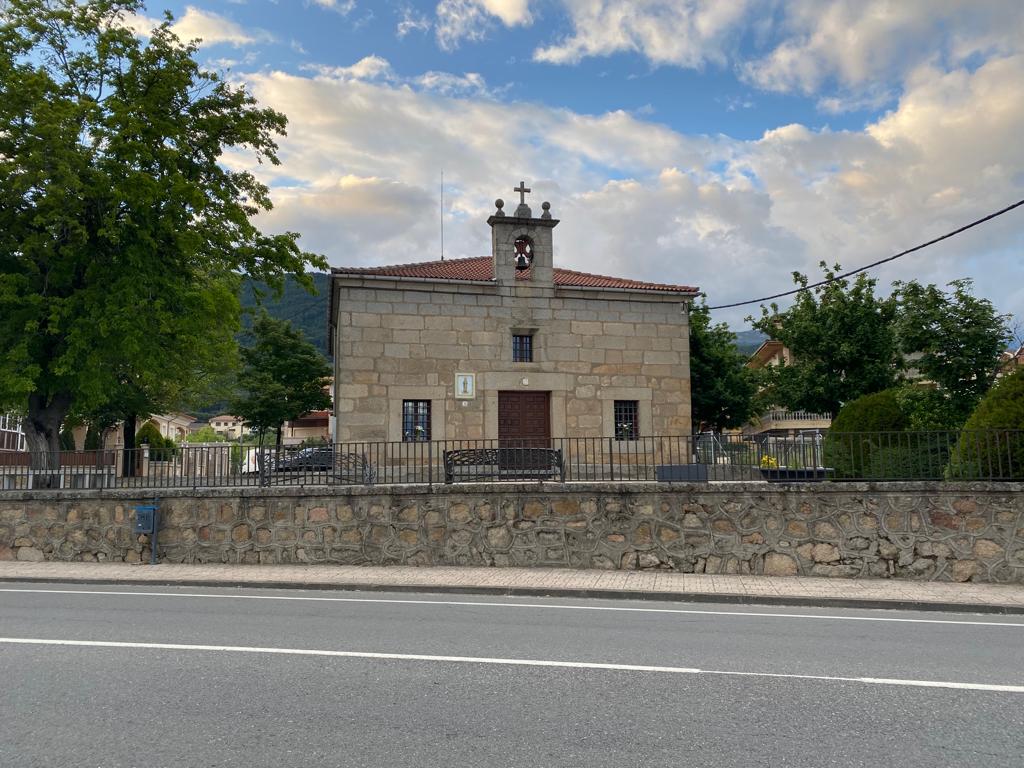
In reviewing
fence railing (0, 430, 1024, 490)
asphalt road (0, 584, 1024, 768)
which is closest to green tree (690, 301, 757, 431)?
fence railing (0, 430, 1024, 490)

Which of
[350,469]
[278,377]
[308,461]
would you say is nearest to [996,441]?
[350,469]

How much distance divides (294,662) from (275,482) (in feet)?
26.1

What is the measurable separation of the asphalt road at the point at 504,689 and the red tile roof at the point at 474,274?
53.6ft

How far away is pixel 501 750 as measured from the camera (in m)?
4.19

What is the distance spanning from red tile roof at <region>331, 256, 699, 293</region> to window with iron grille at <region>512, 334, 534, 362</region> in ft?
6.50

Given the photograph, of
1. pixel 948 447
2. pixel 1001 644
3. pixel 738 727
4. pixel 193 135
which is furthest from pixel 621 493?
pixel 193 135

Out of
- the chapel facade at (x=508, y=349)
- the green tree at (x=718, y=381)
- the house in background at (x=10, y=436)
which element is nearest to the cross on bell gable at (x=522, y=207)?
the chapel facade at (x=508, y=349)

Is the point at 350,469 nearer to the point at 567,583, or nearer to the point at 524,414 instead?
the point at 567,583

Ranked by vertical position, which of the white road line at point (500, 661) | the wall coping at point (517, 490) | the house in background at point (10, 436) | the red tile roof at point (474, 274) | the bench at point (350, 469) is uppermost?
the red tile roof at point (474, 274)

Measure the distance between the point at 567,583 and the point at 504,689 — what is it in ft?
19.4

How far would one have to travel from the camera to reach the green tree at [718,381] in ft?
118

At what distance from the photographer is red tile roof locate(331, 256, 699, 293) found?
2431 centimetres

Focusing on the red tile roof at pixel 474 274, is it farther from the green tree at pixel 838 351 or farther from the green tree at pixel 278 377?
the green tree at pixel 278 377

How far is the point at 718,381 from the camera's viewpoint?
118ft
